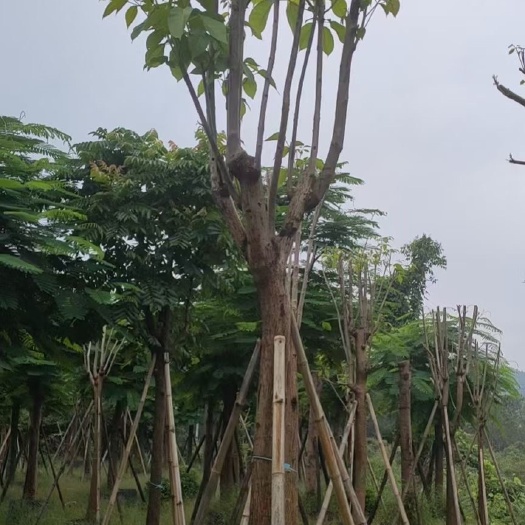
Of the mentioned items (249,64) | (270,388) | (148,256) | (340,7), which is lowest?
(270,388)

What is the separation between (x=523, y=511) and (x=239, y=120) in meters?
10.3

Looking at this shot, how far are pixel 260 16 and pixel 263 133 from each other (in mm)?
587

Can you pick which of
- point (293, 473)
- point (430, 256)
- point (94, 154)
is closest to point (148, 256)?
point (94, 154)

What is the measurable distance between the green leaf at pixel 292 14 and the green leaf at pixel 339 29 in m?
0.20

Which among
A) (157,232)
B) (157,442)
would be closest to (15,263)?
(157,232)

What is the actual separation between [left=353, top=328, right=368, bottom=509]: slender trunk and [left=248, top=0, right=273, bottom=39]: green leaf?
3533 millimetres

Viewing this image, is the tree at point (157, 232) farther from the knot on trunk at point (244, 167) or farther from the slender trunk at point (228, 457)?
the knot on trunk at point (244, 167)

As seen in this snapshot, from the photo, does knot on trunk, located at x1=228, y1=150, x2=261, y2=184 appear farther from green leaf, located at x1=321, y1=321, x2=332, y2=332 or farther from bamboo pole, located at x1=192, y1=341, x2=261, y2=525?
green leaf, located at x1=321, y1=321, x2=332, y2=332

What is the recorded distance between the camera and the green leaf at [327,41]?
11.8ft

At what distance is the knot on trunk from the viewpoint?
3.27 m

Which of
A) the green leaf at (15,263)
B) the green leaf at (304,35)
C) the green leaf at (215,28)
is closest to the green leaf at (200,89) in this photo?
the green leaf at (304,35)

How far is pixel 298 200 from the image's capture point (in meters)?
3.46

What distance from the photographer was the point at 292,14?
3.60 metres

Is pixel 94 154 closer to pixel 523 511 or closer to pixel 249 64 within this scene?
pixel 249 64
